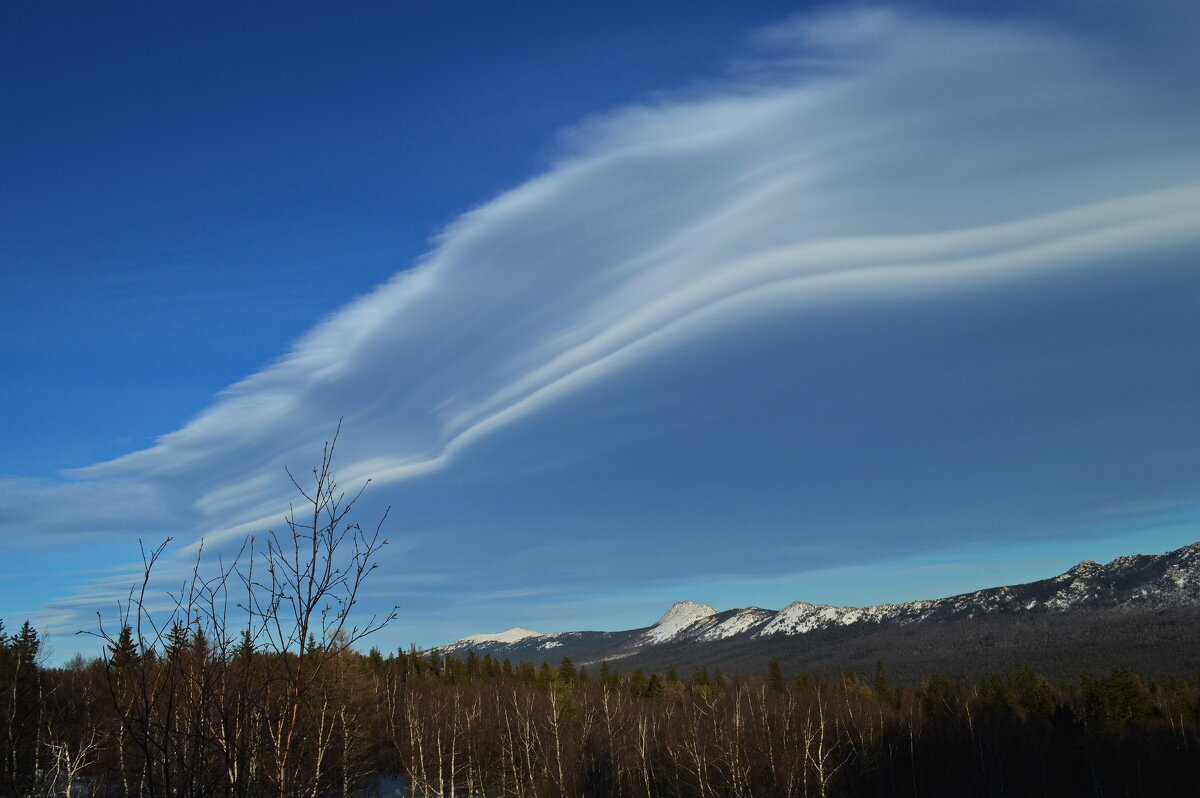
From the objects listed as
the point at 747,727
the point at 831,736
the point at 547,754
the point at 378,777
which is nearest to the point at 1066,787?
the point at 831,736

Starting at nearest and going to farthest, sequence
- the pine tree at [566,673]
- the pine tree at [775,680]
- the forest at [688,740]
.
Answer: the forest at [688,740] → the pine tree at [775,680] → the pine tree at [566,673]

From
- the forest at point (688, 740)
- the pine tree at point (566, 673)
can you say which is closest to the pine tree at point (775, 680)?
the forest at point (688, 740)

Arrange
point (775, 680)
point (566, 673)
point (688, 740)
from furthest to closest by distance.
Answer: point (566, 673)
point (775, 680)
point (688, 740)

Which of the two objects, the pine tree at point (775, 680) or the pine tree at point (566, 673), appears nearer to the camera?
the pine tree at point (775, 680)

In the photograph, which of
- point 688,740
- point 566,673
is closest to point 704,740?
point 688,740

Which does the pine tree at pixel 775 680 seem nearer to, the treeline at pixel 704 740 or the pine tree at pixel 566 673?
the treeline at pixel 704 740

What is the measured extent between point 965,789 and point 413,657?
62.8 m

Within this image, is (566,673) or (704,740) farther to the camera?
(566,673)

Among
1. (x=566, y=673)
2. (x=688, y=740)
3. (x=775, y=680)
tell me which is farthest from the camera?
(x=566, y=673)

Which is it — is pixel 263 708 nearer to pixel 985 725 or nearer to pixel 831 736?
pixel 831 736

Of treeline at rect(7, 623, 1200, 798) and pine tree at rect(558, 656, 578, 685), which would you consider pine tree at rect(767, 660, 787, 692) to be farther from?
pine tree at rect(558, 656, 578, 685)

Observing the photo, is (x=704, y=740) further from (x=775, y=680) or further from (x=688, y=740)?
(x=775, y=680)

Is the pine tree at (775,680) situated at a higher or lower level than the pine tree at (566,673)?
lower

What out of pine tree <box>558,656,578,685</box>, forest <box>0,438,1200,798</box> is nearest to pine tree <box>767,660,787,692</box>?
forest <box>0,438,1200,798</box>
